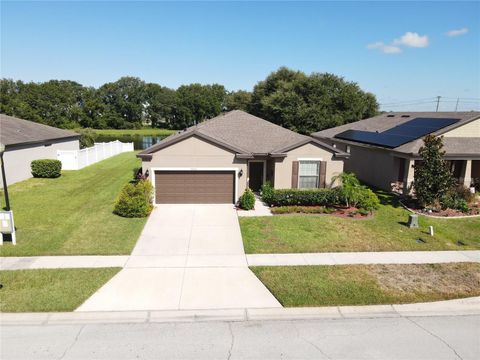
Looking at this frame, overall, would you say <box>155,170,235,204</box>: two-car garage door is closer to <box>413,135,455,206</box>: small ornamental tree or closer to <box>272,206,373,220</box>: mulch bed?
<box>272,206,373,220</box>: mulch bed

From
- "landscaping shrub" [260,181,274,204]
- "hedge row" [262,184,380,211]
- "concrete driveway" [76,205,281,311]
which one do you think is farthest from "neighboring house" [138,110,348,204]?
"concrete driveway" [76,205,281,311]

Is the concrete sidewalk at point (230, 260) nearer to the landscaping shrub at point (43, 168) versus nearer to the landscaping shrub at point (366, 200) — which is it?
the landscaping shrub at point (366, 200)

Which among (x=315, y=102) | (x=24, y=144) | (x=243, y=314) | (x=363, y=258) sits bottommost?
(x=243, y=314)

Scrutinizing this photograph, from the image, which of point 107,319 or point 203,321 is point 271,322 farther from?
point 107,319

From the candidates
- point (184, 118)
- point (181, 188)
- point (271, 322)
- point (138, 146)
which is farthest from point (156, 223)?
point (184, 118)

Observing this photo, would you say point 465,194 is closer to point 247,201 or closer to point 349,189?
point 349,189

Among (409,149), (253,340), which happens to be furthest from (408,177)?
(253,340)
